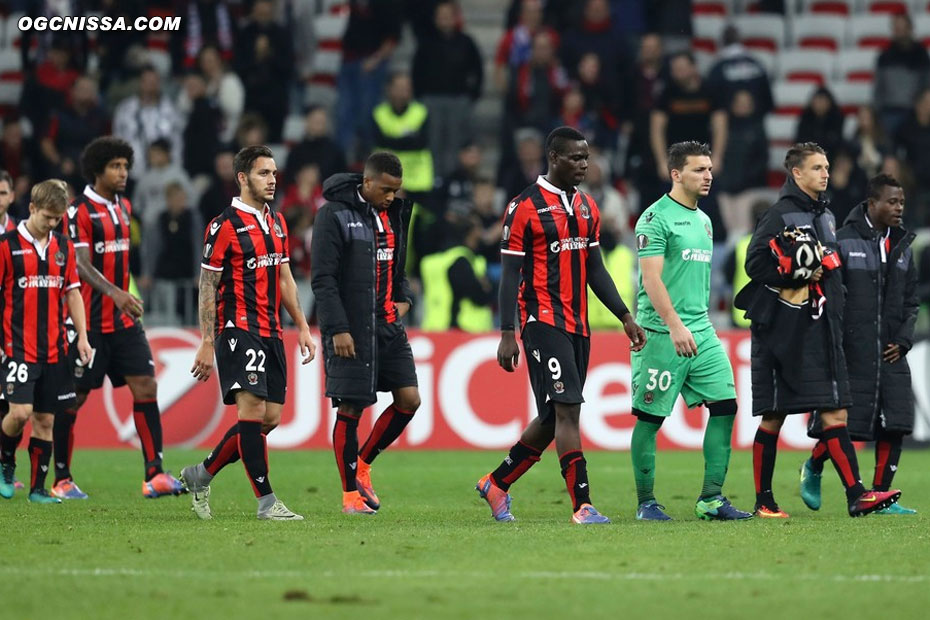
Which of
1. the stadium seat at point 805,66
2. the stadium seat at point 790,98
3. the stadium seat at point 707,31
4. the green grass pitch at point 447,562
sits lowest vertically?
the green grass pitch at point 447,562

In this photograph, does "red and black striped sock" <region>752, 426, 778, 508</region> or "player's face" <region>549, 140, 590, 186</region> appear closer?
"player's face" <region>549, 140, 590, 186</region>

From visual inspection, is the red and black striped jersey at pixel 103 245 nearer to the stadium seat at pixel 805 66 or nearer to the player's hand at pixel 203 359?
the player's hand at pixel 203 359

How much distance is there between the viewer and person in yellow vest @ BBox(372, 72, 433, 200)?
65.4 ft

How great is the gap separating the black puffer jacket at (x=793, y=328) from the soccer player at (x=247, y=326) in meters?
2.82

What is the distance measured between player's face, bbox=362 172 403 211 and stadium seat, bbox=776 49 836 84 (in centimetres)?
1431

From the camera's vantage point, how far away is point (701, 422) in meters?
16.7

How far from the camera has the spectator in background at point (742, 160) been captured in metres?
20.7

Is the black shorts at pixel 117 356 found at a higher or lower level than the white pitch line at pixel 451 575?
higher

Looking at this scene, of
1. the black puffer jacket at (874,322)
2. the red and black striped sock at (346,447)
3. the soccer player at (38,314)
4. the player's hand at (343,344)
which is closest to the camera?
the player's hand at (343,344)

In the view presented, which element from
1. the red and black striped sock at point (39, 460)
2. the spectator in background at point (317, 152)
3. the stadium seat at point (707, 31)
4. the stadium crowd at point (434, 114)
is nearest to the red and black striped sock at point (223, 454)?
the red and black striped sock at point (39, 460)

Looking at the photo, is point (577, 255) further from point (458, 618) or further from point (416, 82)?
point (416, 82)

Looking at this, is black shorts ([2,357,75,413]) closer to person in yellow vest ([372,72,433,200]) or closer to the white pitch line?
the white pitch line

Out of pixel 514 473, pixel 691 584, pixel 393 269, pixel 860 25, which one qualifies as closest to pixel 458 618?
pixel 691 584

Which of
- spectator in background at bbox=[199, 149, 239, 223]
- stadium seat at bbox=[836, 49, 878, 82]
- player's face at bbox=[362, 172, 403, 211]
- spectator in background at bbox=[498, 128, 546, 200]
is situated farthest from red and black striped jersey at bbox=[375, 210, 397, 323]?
stadium seat at bbox=[836, 49, 878, 82]
